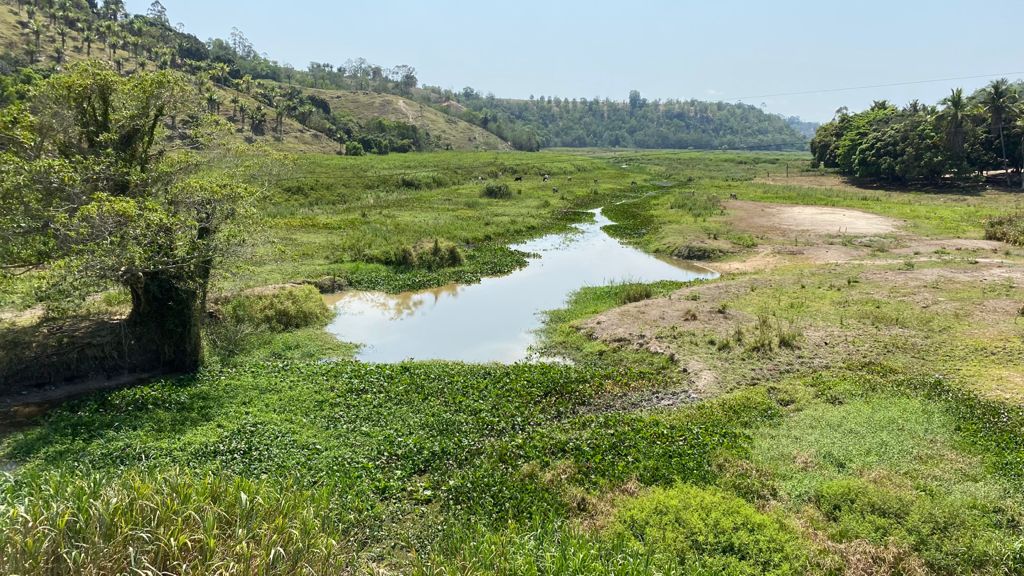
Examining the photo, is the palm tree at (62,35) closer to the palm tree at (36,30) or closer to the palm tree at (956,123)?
the palm tree at (36,30)

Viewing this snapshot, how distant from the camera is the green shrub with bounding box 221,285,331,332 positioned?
20.3 m

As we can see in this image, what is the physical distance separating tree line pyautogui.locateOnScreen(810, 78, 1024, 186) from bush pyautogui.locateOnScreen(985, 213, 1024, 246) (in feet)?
94.4

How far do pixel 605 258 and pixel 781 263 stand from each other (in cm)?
1069

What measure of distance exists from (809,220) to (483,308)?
34062 millimetres

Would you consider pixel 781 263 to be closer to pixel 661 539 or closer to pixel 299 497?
pixel 661 539

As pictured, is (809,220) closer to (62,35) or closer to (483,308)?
(483,308)

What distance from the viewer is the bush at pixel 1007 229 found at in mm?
34500

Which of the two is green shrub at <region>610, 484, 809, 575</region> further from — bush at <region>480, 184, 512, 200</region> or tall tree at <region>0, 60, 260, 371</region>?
bush at <region>480, 184, 512, 200</region>

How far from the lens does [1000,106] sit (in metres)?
62.0

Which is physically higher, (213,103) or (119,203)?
(213,103)

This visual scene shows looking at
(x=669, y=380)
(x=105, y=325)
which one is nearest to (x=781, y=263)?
(x=669, y=380)

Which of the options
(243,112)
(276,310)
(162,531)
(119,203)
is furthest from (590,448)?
(243,112)

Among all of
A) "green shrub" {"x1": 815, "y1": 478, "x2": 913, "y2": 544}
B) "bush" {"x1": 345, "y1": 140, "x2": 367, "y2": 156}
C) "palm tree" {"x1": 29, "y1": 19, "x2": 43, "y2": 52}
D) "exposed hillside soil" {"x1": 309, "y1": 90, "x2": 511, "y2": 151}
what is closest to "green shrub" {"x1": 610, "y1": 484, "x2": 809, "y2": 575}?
"green shrub" {"x1": 815, "y1": 478, "x2": 913, "y2": 544}

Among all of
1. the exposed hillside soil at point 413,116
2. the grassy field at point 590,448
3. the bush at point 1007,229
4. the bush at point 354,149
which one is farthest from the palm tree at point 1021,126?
the exposed hillside soil at point 413,116
